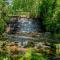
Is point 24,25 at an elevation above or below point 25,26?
above

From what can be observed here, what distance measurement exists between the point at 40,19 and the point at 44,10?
1531 mm

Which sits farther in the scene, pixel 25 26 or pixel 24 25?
pixel 24 25

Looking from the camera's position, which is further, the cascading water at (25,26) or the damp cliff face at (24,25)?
the damp cliff face at (24,25)

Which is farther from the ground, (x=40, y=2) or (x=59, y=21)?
(x=40, y=2)

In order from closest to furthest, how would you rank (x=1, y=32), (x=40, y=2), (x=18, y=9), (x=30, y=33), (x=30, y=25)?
(x=1, y=32), (x=30, y=33), (x=30, y=25), (x=40, y=2), (x=18, y=9)

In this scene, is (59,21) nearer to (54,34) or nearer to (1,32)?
(54,34)

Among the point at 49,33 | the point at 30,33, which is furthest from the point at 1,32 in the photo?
the point at 49,33

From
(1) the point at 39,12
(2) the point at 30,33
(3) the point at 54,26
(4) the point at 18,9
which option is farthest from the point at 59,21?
(4) the point at 18,9

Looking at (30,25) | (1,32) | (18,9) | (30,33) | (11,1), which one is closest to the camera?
(1,32)

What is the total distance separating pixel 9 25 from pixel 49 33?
23.1 ft

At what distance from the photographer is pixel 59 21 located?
1224 inches

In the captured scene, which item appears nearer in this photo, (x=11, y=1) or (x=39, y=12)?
(x=39, y=12)

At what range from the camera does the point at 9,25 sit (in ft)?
117

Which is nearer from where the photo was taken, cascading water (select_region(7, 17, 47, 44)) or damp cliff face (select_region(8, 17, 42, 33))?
cascading water (select_region(7, 17, 47, 44))
